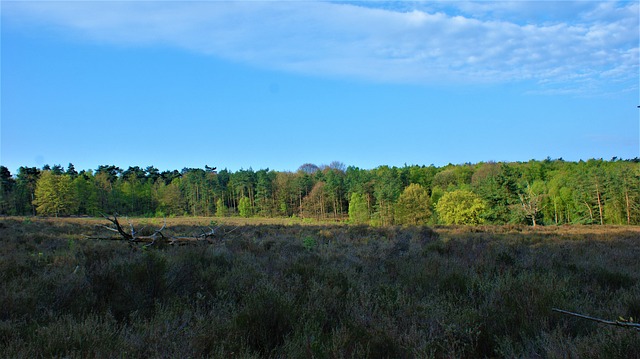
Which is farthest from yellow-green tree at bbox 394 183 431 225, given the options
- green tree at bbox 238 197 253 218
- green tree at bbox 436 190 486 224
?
green tree at bbox 238 197 253 218

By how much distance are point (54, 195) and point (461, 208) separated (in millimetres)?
71961

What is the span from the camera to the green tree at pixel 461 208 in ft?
183

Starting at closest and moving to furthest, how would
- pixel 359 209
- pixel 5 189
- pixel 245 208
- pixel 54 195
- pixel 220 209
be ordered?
pixel 54 195 < pixel 5 189 < pixel 359 209 < pixel 245 208 < pixel 220 209

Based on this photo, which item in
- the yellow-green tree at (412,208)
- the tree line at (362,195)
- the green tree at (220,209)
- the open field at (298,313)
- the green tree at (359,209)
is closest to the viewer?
the open field at (298,313)

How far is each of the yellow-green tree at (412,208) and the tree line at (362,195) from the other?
7.3 inches

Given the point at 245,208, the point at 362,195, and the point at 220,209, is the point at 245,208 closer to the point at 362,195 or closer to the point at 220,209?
the point at 220,209

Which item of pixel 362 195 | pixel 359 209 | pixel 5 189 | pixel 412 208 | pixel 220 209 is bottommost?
pixel 412 208

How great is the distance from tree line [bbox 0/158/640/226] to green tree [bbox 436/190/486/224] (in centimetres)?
15

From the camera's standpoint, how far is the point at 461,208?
56594 mm

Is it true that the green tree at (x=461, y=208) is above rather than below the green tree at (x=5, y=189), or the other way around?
below

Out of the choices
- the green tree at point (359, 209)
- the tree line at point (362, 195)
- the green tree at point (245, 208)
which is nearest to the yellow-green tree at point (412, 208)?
the tree line at point (362, 195)

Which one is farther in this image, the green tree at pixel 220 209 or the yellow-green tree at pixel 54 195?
the green tree at pixel 220 209

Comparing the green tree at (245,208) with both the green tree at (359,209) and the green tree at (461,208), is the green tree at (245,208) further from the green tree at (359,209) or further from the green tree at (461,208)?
the green tree at (461,208)

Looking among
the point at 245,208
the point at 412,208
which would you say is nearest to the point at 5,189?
the point at 245,208
